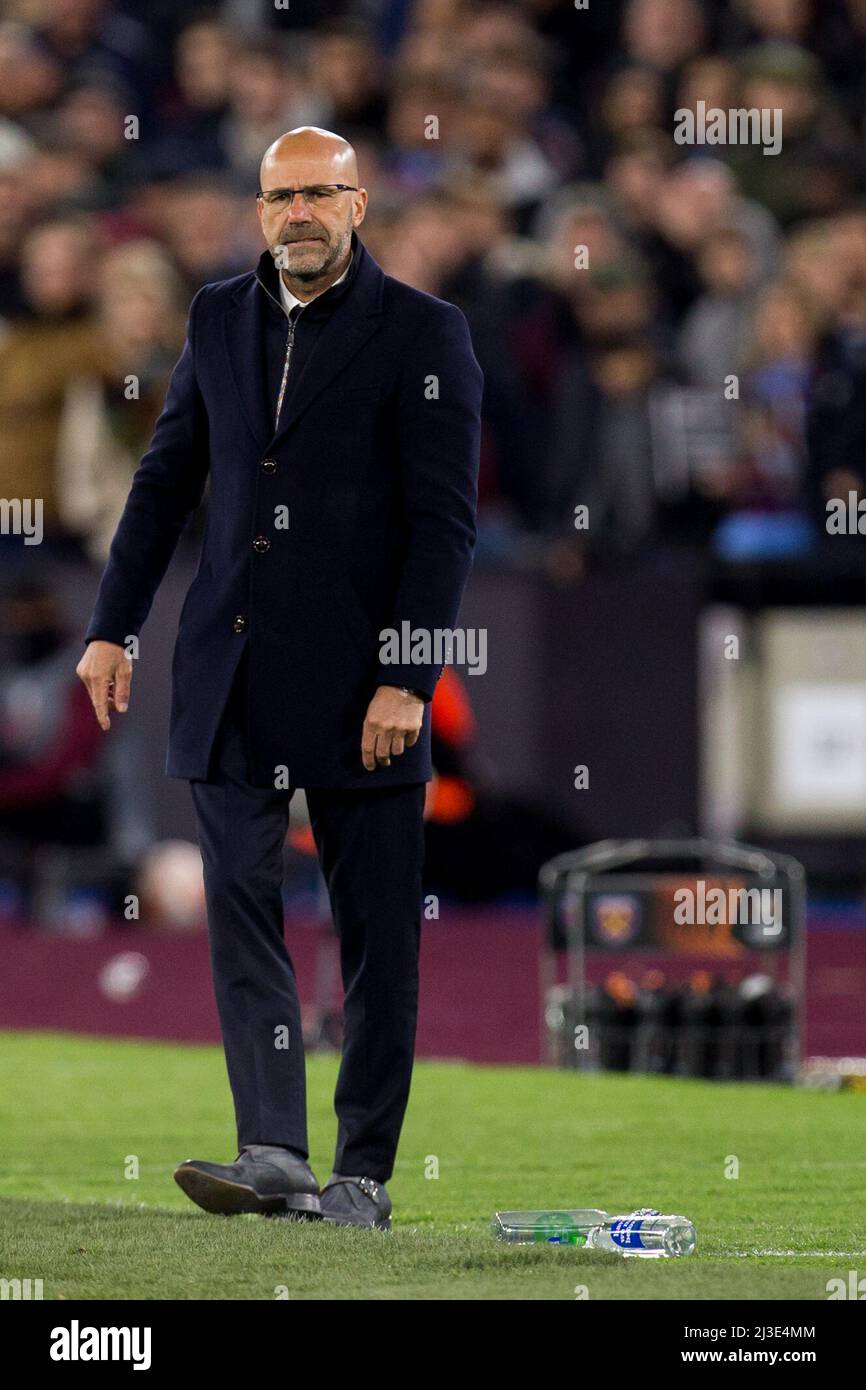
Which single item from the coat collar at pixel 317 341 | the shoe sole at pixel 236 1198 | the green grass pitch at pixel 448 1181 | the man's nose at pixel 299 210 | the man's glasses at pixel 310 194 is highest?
the man's glasses at pixel 310 194

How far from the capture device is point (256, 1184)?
6000 mm

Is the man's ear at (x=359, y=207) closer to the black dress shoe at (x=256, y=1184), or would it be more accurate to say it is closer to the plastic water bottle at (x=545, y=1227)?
the black dress shoe at (x=256, y=1184)

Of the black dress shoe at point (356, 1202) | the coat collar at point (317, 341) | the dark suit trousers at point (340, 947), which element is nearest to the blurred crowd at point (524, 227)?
the coat collar at point (317, 341)

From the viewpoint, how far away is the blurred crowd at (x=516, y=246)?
1598 centimetres

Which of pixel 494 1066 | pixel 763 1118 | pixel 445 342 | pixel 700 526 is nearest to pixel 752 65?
pixel 700 526

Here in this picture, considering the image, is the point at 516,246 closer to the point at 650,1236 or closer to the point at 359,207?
the point at 359,207

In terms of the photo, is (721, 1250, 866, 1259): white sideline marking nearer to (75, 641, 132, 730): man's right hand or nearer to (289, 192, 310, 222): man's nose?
(75, 641, 132, 730): man's right hand

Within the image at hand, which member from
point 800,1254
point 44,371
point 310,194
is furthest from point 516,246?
point 800,1254

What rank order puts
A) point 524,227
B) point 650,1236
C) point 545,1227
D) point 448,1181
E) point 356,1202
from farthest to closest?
point 524,227
point 448,1181
point 356,1202
point 545,1227
point 650,1236

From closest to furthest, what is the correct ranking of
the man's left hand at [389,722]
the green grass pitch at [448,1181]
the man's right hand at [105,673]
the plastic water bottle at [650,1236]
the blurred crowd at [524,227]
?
the green grass pitch at [448,1181]
the plastic water bottle at [650,1236]
the man's left hand at [389,722]
the man's right hand at [105,673]
the blurred crowd at [524,227]

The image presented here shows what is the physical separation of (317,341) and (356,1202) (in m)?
1.80

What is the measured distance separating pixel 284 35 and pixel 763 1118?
43.1 feet

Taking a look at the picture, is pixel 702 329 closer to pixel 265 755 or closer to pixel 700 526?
pixel 700 526

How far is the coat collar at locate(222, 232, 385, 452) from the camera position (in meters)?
6.21
